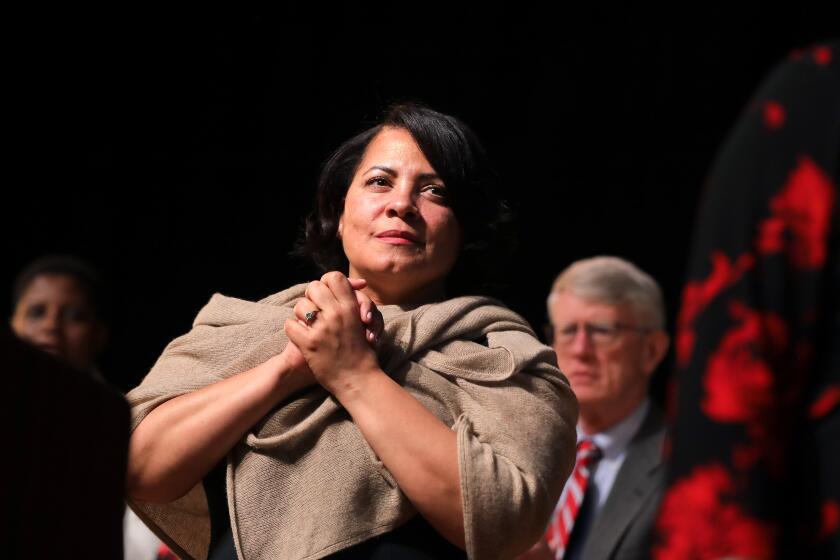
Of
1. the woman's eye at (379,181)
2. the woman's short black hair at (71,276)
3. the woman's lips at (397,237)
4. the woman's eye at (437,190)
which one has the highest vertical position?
the woman's eye at (379,181)

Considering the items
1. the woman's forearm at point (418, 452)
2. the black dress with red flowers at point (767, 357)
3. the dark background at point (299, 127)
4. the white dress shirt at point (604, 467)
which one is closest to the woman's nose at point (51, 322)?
the dark background at point (299, 127)

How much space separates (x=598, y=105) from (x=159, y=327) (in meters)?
1.59

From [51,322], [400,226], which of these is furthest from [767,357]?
[51,322]

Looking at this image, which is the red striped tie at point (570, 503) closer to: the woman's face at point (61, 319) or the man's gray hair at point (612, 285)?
the man's gray hair at point (612, 285)

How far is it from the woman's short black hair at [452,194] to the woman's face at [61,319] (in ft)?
5.34

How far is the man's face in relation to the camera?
3.39m

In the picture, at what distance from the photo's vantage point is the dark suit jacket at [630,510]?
9.11 feet

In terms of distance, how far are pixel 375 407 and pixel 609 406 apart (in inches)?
60.9

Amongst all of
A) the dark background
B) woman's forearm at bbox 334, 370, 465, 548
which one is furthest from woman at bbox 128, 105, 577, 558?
the dark background

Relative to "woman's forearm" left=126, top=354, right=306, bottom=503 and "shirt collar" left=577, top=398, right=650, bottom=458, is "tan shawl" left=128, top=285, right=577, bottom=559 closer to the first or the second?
"woman's forearm" left=126, top=354, right=306, bottom=503

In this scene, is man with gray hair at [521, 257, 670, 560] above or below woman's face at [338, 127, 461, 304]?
below

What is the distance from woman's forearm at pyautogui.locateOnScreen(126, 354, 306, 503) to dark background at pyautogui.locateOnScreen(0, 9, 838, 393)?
1704 mm

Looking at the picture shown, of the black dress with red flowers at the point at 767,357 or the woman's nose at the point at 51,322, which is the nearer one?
the black dress with red flowers at the point at 767,357

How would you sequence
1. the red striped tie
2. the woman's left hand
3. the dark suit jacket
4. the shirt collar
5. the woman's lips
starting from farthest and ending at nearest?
the shirt collar → the red striped tie → the dark suit jacket → the woman's lips → the woman's left hand
